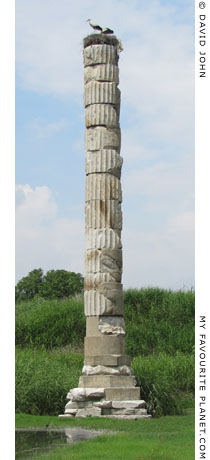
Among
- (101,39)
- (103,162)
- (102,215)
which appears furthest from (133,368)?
(101,39)

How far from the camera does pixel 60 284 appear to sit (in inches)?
1316

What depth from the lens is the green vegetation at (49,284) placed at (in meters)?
33.1

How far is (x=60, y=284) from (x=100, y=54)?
67.9 feet

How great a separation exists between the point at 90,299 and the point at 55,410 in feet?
7.33

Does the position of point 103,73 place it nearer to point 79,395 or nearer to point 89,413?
point 79,395

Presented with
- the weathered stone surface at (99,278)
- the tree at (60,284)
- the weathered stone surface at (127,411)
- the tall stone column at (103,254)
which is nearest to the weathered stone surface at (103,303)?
the tall stone column at (103,254)

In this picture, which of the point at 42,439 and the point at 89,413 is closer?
the point at 42,439

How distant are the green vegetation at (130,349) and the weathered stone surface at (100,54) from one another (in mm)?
6281

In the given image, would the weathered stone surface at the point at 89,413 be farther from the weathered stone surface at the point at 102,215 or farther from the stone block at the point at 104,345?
the weathered stone surface at the point at 102,215

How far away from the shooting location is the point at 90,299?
43.2 ft

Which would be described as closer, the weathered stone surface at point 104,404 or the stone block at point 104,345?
the weathered stone surface at point 104,404

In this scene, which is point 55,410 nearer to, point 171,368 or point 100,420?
point 100,420

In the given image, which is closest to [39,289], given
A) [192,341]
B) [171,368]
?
[192,341]
